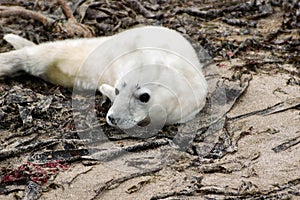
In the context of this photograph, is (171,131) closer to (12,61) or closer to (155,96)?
(155,96)

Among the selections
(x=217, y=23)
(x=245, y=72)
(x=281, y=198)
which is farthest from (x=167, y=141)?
(x=217, y=23)

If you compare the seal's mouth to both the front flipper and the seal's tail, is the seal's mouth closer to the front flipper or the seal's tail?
the front flipper

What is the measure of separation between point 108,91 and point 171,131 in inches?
24.5

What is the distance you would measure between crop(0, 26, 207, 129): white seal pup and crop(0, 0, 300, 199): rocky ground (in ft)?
0.42

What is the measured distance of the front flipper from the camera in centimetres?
481

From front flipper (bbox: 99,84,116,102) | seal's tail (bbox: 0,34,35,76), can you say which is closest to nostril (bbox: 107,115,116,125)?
Answer: front flipper (bbox: 99,84,116,102)

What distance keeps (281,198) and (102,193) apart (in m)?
1.03

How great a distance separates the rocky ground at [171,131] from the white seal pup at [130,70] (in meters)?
0.13

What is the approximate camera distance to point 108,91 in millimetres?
4875

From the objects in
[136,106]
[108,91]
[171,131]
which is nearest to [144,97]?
[136,106]

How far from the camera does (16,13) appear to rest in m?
6.30

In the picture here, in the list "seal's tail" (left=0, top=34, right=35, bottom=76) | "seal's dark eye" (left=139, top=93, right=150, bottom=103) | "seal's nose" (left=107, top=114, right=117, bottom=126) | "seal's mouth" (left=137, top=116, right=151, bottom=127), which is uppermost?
"seal's dark eye" (left=139, top=93, right=150, bottom=103)

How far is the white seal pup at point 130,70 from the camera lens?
14.5 ft

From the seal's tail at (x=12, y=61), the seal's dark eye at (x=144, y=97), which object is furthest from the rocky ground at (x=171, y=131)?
the seal's dark eye at (x=144, y=97)
